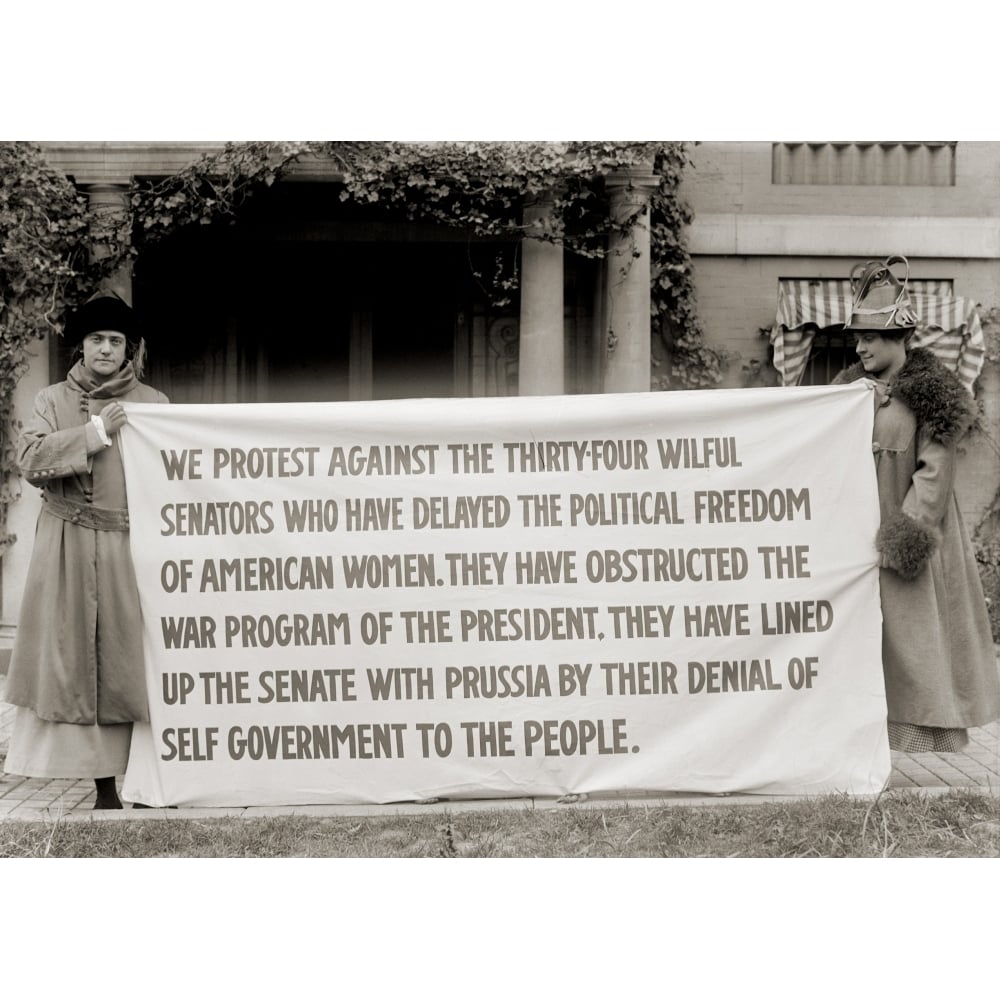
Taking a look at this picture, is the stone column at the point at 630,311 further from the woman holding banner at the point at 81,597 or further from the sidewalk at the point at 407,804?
the woman holding banner at the point at 81,597

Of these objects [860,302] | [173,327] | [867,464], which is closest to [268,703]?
[867,464]

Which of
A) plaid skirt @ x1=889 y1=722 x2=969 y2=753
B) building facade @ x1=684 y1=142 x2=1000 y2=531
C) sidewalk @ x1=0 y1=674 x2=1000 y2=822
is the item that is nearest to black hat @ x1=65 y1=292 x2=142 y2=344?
sidewalk @ x1=0 y1=674 x2=1000 y2=822

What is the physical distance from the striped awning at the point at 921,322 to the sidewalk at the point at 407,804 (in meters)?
3.82

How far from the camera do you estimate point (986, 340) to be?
930 centimetres

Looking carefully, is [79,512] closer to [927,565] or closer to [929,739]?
[927,565]

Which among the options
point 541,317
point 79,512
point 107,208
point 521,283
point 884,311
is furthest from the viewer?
point 521,283

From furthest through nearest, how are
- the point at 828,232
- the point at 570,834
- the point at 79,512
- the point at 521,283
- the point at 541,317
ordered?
1. the point at 828,232
2. the point at 521,283
3. the point at 541,317
4. the point at 79,512
5. the point at 570,834

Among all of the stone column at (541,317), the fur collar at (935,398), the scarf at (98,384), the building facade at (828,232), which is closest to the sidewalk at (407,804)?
the fur collar at (935,398)

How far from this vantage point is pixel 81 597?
470cm

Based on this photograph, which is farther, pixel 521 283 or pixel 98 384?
pixel 521 283

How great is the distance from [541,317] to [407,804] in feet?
14.4

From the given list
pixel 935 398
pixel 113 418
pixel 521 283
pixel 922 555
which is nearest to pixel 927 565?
pixel 922 555

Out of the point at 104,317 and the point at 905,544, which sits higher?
the point at 104,317

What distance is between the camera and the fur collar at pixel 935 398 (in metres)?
4.69
